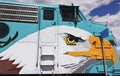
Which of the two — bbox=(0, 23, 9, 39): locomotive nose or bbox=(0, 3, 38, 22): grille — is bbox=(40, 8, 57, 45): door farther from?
bbox=(0, 23, 9, 39): locomotive nose

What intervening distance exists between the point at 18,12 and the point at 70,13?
85.2 inches

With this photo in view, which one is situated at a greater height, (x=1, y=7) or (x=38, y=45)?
(x=1, y=7)

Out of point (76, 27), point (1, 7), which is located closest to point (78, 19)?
point (76, 27)

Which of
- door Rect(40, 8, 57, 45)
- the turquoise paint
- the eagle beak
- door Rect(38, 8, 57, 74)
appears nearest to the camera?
the turquoise paint

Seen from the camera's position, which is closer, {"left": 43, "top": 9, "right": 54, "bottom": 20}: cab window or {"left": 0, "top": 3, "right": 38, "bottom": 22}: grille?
{"left": 0, "top": 3, "right": 38, "bottom": 22}: grille

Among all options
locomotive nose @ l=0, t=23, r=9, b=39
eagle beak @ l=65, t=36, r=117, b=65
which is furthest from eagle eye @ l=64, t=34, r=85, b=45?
locomotive nose @ l=0, t=23, r=9, b=39

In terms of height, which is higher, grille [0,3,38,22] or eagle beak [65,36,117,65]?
grille [0,3,38,22]

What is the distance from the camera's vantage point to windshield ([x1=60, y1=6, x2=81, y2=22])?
13125 mm

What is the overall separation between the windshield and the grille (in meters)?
1.14

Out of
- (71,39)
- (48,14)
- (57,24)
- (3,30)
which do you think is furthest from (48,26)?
(3,30)

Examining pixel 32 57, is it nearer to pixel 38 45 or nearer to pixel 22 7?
pixel 38 45

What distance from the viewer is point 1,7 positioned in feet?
40.6

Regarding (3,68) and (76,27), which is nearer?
(3,68)

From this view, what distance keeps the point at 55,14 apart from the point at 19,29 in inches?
62.5
